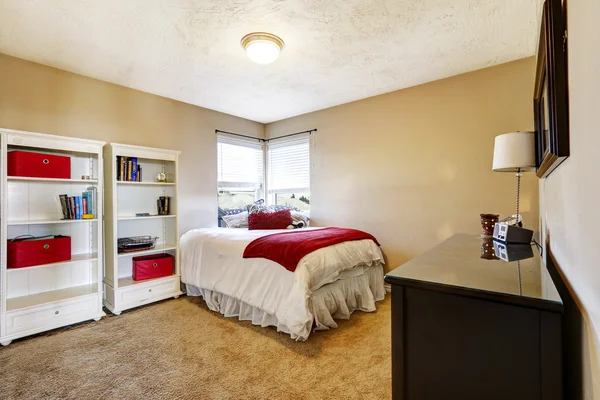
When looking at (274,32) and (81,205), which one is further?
(81,205)

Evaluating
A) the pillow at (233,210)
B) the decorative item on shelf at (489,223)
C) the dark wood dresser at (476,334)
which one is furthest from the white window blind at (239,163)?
the dark wood dresser at (476,334)

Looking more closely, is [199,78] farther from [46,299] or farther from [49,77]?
[46,299]

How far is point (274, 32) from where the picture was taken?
2301 millimetres

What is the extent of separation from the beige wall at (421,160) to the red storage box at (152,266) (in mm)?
2037

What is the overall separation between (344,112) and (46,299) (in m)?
3.78

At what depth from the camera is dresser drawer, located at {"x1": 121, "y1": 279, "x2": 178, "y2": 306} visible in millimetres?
3043

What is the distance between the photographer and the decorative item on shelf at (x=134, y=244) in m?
3.10

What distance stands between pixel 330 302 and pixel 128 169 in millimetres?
2493

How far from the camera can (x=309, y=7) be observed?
2.01m

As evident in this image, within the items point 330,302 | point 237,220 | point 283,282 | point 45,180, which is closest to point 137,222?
point 45,180

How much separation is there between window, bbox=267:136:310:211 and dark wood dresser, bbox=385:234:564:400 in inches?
138

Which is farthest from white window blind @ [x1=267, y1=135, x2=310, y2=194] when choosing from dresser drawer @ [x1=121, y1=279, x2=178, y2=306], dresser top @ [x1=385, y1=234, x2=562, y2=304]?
dresser top @ [x1=385, y1=234, x2=562, y2=304]

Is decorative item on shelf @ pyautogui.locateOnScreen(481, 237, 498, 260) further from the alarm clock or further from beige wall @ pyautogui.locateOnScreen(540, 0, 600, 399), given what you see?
beige wall @ pyautogui.locateOnScreen(540, 0, 600, 399)

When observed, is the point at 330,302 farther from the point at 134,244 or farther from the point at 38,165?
the point at 38,165
